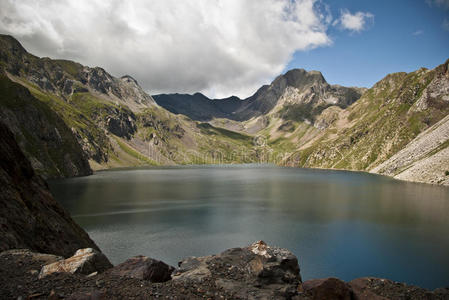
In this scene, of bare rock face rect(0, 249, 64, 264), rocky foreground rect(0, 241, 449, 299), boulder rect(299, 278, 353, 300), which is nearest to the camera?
rocky foreground rect(0, 241, 449, 299)

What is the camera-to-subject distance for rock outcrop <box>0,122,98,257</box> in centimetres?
2256

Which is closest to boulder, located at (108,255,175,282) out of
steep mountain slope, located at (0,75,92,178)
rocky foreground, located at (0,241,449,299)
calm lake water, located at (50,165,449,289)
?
rocky foreground, located at (0,241,449,299)

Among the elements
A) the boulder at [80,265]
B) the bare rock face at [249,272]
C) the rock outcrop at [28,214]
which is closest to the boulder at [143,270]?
the bare rock face at [249,272]

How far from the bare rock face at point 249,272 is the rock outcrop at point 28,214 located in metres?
13.8

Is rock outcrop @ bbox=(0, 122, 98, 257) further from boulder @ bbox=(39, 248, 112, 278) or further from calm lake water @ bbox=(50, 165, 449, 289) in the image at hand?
calm lake water @ bbox=(50, 165, 449, 289)

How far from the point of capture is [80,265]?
14.9 meters

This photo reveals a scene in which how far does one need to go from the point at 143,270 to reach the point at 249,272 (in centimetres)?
647

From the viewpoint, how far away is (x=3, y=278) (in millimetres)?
13039

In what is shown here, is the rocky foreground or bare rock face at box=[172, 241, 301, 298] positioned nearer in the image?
the rocky foreground

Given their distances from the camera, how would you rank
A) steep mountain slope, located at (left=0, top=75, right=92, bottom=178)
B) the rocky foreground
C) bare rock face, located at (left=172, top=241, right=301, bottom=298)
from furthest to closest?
steep mountain slope, located at (left=0, top=75, right=92, bottom=178), bare rock face, located at (left=172, top=241, right=301, bottom=298), the rocky foreground

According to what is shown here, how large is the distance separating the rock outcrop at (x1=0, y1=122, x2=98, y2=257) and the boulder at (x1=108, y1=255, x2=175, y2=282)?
31.4 feet

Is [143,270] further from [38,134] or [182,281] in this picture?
[38,134]

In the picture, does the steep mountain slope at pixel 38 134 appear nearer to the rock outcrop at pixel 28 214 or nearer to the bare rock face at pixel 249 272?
the rock outcrop at pixel 28 214

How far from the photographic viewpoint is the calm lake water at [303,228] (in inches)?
1491
